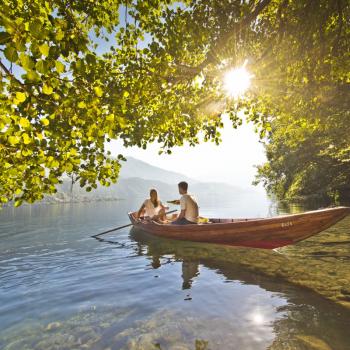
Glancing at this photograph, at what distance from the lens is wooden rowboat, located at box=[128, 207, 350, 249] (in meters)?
10.3

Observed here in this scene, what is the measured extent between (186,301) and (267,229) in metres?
5.32

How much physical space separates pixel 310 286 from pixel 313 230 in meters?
3.30

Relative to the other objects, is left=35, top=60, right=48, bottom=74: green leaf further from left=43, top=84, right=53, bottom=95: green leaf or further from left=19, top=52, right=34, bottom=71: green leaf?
left=43, top=84, right=53, bottom=95: green leaf

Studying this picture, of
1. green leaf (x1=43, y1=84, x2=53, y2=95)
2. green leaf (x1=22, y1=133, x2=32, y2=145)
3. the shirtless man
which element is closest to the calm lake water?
the shirtless man

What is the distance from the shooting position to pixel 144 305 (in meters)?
7.35

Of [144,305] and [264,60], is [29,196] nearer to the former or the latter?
[144,305]

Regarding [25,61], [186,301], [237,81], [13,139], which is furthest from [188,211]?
[25,61]

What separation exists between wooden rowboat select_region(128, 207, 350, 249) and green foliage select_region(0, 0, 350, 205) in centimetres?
375

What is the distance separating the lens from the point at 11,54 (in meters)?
2.29

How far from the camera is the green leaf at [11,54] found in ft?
7.36

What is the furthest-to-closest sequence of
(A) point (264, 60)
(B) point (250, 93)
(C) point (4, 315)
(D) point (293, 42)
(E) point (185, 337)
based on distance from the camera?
(B) point (250, 93), (A) point (264, 60), (D) point (293, 42), (C) point (4, 315), (E) point (185, 337)

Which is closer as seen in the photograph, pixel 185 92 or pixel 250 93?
pixel 185 92

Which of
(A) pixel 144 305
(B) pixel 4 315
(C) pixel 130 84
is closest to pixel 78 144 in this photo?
(C) pixel 130 84

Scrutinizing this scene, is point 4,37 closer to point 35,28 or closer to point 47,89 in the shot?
point 35,28
